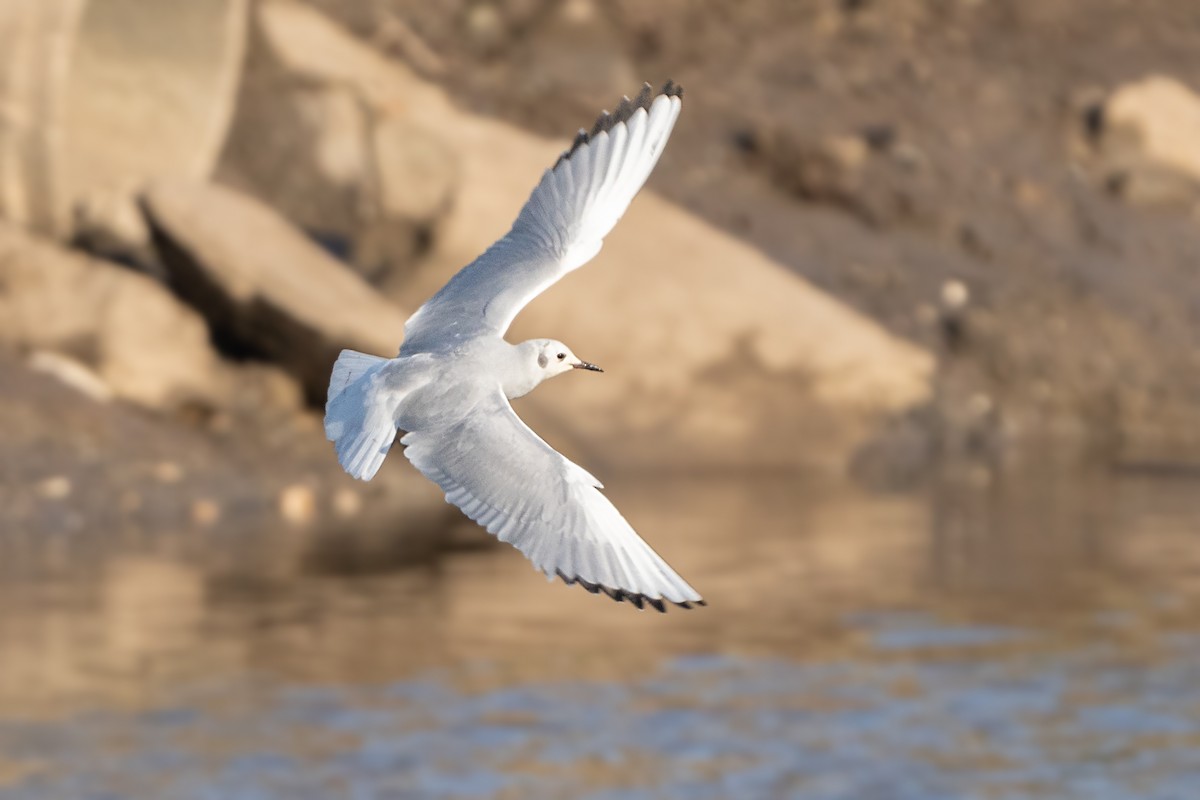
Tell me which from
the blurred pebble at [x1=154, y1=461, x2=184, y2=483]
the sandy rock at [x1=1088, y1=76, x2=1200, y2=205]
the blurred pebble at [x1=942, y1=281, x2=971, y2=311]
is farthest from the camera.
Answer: the sandy rock at [x1=1088, y1=76, x2=1200, y2=205]

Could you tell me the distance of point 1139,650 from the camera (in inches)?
401

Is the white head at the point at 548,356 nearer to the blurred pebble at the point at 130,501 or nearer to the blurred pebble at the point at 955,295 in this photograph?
the blurred pebble at the point at 130,501

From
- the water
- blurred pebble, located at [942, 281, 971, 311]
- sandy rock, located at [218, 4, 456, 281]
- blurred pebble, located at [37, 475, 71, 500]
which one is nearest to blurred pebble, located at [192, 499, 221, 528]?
the water

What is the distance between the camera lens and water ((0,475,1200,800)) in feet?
27.3

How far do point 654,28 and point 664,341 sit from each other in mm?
7395

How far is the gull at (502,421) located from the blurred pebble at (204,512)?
6.92m

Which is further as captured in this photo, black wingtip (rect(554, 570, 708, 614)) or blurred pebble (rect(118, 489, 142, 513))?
blurred pebble (rect(118, 489, 142, 513))

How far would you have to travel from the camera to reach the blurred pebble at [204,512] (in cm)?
1199

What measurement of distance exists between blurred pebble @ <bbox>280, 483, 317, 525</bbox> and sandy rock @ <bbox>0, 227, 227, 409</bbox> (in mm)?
1080

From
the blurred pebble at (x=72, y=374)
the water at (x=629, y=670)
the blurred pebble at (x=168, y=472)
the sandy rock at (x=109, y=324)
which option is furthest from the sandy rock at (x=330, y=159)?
the water at (x=629, y=670)

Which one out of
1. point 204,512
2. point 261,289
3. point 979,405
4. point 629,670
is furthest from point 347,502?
point 979,405

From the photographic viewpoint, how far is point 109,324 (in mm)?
13031

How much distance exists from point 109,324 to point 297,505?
5.56ft

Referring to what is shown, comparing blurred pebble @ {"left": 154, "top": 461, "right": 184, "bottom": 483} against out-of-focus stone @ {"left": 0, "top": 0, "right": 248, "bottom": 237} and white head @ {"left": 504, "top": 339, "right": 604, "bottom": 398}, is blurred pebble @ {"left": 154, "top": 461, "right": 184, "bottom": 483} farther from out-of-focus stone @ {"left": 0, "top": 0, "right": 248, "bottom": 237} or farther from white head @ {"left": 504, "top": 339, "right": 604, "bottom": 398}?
white head @ {"left": 504, "top": 339, "right": 604, "bottom": 398}
